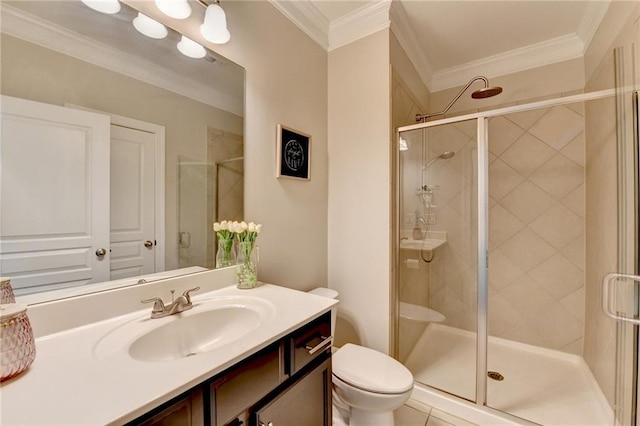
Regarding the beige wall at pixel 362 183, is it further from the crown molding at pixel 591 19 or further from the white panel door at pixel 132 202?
the crown molding at pixel 591 19

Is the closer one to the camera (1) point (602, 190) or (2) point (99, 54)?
(2) point (99, 54)

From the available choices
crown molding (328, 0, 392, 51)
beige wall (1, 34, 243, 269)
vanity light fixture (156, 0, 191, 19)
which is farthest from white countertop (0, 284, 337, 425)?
crown molding (328, 0, 392, 51)

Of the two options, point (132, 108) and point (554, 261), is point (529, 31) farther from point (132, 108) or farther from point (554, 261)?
point (132, 108)

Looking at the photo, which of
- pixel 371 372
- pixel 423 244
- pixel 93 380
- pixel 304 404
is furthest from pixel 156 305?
pixel 423 244

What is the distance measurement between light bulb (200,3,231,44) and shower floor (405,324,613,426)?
2245mm

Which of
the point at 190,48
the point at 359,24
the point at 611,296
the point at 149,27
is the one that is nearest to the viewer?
the point at 149,27

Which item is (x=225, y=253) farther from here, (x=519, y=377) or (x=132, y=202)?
(x=519, y=377)

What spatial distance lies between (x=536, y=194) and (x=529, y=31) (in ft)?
4.02

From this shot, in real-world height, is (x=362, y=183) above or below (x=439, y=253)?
above

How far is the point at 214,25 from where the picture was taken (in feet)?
3.85

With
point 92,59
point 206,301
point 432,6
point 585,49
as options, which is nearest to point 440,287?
point 206,301

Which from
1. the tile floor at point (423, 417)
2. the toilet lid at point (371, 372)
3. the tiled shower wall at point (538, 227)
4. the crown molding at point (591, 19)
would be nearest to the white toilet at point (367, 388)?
the toilet lid at point (371, 372)

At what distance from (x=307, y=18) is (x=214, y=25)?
0.78 meters

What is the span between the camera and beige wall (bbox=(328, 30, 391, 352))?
170cm
